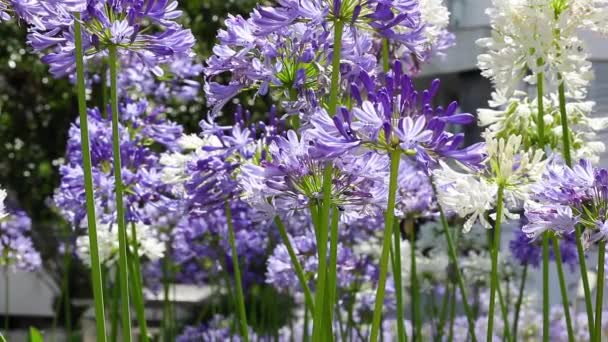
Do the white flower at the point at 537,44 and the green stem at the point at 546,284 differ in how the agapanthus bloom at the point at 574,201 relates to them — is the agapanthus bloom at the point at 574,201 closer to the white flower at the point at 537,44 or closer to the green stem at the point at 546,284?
the green stem at the point at 546,284

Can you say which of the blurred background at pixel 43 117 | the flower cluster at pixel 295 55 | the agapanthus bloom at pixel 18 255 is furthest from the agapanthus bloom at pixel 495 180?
the blurred background at pixel 43 117

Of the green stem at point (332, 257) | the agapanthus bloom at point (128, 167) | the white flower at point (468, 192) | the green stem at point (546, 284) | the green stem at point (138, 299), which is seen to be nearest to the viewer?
the green stem at point (332, 257)

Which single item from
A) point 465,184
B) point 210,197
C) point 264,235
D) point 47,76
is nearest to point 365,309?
point 264,235

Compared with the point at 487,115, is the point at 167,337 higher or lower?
lower

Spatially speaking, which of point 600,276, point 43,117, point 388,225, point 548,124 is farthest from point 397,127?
point 43,117

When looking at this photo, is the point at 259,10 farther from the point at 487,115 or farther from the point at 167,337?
the point at 167,337

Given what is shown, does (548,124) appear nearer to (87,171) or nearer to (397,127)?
(397,127)
